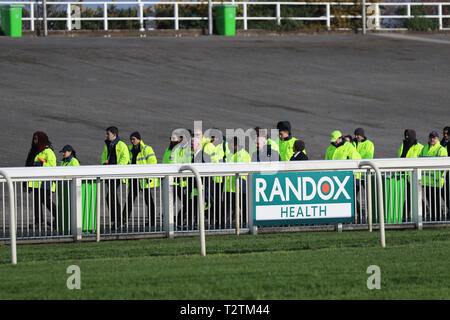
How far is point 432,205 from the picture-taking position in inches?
512

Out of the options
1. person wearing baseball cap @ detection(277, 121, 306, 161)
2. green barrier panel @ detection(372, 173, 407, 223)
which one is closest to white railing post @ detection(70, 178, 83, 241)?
person wearing baseball cap @ detection(277, 121, 306, 161)

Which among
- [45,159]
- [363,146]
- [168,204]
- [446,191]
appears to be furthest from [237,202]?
[363,146]

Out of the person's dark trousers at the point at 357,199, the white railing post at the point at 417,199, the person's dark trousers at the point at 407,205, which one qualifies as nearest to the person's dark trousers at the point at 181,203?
the person's dark trousers at the point at 357,199

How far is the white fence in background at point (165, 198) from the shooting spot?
11.9 metres

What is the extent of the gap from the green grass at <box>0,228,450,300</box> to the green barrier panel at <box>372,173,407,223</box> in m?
0.84

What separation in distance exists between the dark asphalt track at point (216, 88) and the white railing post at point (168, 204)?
7142mm

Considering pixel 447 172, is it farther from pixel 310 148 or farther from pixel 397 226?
pixel 310 148

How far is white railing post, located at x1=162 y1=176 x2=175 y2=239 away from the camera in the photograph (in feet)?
40.1

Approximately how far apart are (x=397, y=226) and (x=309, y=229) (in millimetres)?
1292

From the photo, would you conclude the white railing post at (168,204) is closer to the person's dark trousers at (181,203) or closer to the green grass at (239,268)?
the person's dark trousers at (181,203)

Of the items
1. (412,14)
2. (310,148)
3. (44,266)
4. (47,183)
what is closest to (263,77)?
(310,148)

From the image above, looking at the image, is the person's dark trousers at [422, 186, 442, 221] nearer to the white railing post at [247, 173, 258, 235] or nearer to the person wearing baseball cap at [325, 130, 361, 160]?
the person wearing baseball cap at [325, 130, 361, 160]

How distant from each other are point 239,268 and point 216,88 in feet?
61.9

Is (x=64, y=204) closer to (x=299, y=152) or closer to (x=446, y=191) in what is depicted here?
(x=299, y=152)
